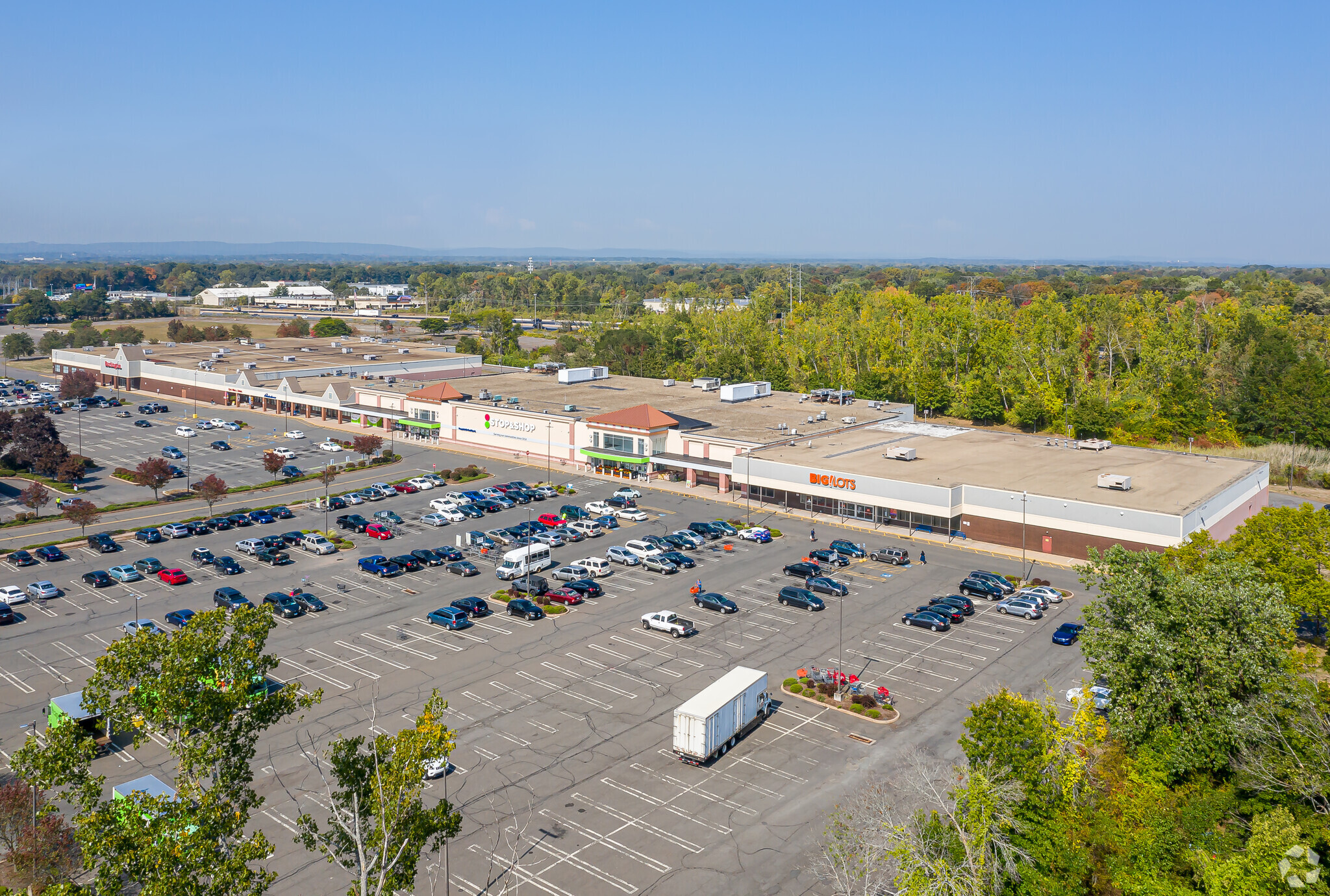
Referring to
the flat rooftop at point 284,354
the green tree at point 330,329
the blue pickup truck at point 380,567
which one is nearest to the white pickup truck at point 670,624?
the blue pickup truck at point 380,567

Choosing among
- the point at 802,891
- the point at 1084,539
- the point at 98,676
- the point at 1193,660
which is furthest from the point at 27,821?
the point at 1084,539

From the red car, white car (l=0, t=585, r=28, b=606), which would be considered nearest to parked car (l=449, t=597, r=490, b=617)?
the red car

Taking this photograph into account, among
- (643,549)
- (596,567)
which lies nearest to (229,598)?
(596,567)

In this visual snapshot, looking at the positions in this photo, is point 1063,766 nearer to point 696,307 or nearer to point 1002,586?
point 1002,586

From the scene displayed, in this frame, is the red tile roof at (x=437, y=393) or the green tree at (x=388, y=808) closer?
the green tree at (x=388, y=808)

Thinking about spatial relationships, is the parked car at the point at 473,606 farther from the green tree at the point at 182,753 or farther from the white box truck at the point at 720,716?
the green tree at the point at 182,753

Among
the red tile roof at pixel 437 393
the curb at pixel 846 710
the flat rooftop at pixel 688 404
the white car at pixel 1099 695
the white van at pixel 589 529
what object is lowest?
the white van at pixel 589 529

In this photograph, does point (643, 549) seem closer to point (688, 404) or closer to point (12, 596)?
point (12, 596)
